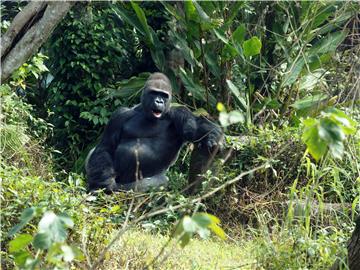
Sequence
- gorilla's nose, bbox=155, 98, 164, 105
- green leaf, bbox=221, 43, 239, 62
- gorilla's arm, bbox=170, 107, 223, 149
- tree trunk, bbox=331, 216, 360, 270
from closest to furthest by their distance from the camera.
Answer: tree trunk, bbox=331, 216, 360, 270
gorilla's arm, bbox=170, 107, 223, 149
gorilla's nose, bbox=155, 98, 164, 105
green leaf, bbox=221, 43, 239, 62

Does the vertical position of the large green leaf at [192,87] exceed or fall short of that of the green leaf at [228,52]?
it falls short

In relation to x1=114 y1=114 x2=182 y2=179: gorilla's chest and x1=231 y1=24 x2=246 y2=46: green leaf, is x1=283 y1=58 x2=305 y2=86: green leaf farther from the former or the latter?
x1=114 y1=114 x2=182 y2=179: gorilla's chest

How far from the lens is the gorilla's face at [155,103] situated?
8.09 metres

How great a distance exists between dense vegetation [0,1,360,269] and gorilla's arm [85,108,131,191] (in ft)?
1.63

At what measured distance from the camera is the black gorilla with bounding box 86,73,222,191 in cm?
798

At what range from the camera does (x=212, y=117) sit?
9.12 m

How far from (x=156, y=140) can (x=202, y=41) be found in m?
2.07

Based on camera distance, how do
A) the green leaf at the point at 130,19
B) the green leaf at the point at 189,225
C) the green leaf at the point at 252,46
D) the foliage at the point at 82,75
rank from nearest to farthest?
the green leaf at the point at 189,225 < the green leaf at the point at 252,46 < the green leaf at the point at 130,19 < the foliage at the point at 82,75

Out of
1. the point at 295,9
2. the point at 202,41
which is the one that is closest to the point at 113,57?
the point at 202,41

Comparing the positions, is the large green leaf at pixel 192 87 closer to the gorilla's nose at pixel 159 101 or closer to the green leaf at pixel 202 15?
the green leaf at pixel 202 15

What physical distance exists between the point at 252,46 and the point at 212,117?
34.1 inches

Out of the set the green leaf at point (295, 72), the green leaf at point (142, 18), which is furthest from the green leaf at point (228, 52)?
the green leaf at point (142, 18)

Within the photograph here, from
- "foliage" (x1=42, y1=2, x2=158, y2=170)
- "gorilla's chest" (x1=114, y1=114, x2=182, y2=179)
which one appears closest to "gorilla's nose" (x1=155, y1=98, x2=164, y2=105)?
"gorilla's chest" (x1=114, y1=114, x2=182, y2=179)

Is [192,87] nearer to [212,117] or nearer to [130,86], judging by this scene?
[212,117]
